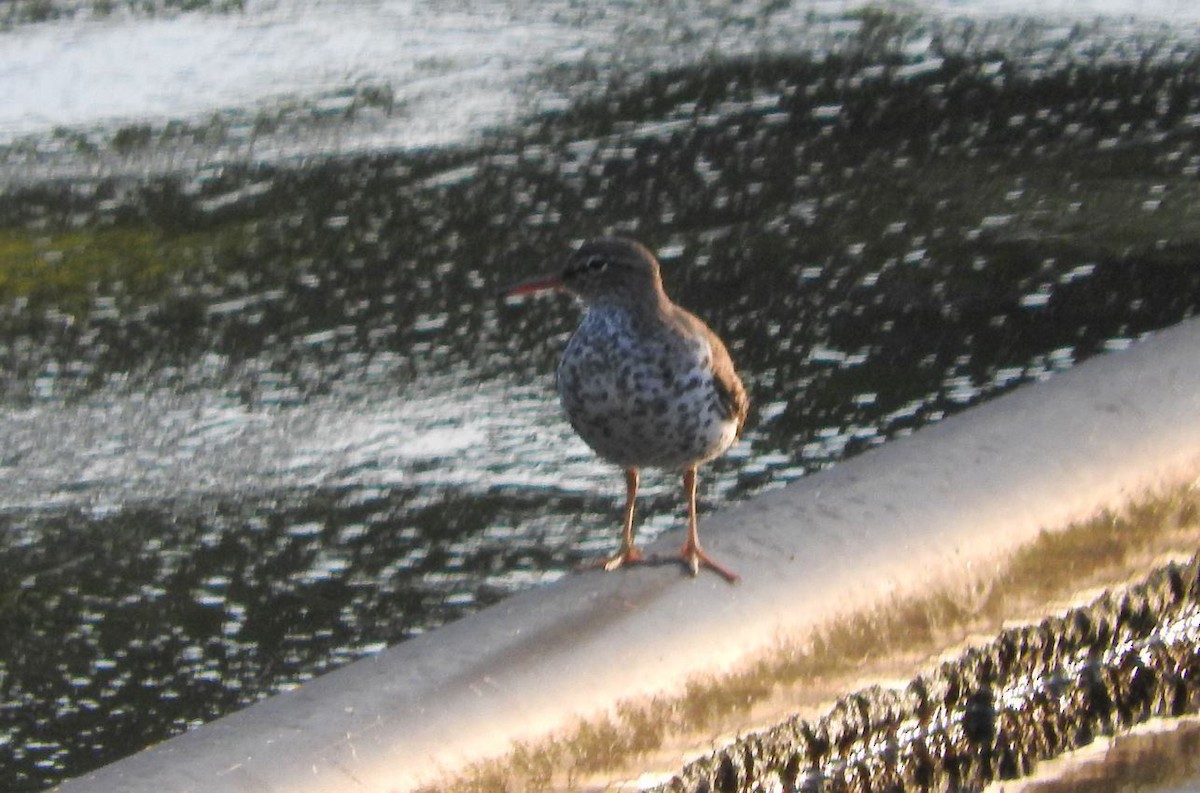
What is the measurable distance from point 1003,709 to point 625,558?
32.9 inches

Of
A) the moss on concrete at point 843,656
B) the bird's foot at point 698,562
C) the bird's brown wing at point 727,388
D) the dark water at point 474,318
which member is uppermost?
the bird's brown wing at point 727,388

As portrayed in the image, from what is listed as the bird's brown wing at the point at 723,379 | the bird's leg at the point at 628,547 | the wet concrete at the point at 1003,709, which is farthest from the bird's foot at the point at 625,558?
the wet concrete at the point at 1003,709

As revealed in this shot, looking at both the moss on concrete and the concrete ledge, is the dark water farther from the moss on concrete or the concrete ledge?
the moss on concrete

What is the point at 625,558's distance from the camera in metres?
4.07

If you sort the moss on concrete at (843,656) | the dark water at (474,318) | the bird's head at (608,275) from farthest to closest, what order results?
the dark water at (474,318) → the bird's head at (608,275) → the moss on concrete at (843,656)

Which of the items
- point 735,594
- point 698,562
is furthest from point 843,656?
point 698,562

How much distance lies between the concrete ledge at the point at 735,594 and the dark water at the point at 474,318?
4.05 feet

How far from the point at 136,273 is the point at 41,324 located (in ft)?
1.59

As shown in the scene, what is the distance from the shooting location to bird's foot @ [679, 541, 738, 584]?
12.2 ft

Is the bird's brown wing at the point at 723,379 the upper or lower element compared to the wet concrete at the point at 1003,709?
upper

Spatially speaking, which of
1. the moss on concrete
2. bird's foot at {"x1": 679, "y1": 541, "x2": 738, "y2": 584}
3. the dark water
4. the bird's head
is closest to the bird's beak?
the bird's head

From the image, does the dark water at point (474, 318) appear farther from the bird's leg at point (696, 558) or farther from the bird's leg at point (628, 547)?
the bird's leg at point (696, 558)

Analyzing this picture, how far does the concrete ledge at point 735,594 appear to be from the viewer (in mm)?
3117

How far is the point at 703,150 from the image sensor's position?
26.5 feet
